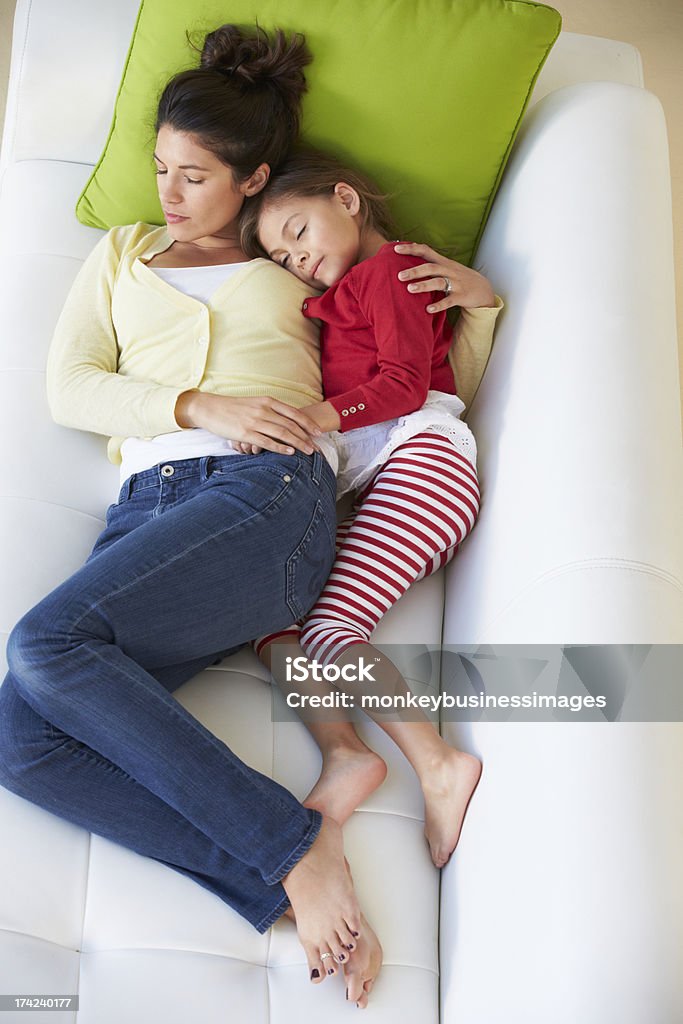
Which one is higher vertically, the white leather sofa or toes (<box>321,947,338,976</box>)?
the white leather sofa

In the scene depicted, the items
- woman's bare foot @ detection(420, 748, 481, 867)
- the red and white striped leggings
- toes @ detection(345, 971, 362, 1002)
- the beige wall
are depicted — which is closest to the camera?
toes @ detection(345, 971, 362, 1002)

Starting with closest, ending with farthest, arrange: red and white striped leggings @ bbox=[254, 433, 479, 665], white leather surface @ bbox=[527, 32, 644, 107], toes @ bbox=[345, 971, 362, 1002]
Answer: toes @ bbox=[345, 971, 362, 1002]
red and white striped leggings @ bbox=[254, 433, 479, 665]
white leather surface @ bbox=[527, 32, 644, 107]

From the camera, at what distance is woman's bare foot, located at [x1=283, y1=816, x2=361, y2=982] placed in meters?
1.15

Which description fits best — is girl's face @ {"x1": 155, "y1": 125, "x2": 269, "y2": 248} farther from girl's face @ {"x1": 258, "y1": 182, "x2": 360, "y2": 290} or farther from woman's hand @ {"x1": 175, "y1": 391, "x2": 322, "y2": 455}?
woman's hand @ {"x1": 175, "y1": 391, "x2": 322, "y2": 455}

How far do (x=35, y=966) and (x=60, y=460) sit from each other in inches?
27.9

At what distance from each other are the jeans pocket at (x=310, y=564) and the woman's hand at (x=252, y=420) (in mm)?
96

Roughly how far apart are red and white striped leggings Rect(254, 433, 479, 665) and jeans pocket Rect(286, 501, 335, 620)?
34 millimetres

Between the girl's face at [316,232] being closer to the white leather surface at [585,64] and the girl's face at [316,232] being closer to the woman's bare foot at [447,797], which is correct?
the white leather surface at [585,64]

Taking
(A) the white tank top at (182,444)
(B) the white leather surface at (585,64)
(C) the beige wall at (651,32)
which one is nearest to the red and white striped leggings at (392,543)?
(A) the white tank top at (182,444)

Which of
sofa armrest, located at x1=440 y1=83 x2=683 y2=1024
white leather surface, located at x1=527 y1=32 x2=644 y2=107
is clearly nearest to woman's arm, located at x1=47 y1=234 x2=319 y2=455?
sofa armrest, located at x1=440 y1=83 x2=683 y2=1024

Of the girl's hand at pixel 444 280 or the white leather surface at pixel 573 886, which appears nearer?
the white leather surface at pixel 573 886

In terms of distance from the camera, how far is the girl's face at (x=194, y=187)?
156 centimetres

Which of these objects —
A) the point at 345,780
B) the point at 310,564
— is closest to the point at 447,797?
the point at 345,780

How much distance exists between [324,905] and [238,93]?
1129mm
